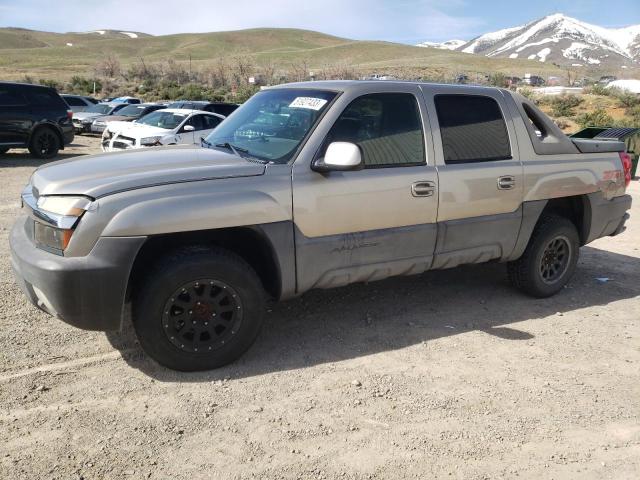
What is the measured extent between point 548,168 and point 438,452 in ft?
9.65

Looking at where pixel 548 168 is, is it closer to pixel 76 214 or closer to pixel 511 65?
pixel 76 214

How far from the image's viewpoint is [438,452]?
10.0ft

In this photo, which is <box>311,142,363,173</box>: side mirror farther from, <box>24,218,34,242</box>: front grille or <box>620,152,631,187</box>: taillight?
<box>620,152,631,187</box>: taillight

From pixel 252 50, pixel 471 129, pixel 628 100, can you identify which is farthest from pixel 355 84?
pixel 252 50

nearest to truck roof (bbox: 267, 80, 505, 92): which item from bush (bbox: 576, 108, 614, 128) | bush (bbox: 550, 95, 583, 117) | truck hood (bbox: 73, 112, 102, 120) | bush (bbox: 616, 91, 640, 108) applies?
truck hood (bbox: 73, 112, 102, 120)

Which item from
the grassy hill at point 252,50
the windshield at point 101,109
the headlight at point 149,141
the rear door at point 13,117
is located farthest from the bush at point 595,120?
the grassy hill at point 252,50

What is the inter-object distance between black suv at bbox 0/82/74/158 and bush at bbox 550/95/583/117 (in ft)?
89.7

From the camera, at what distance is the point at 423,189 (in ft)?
14.1

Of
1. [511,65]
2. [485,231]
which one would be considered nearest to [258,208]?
[485,231]

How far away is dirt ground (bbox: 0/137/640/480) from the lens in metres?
2.94

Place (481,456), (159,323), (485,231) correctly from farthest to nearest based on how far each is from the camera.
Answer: (485,231), (159,323), (481,456)

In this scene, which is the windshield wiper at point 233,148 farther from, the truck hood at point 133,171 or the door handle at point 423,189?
the door handle at point 423,189

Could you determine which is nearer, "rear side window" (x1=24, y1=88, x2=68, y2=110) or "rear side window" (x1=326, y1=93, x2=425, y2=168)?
"rear side window" (x1=326, y1=93, x2=425, y2=168)

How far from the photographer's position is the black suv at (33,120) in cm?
1330
